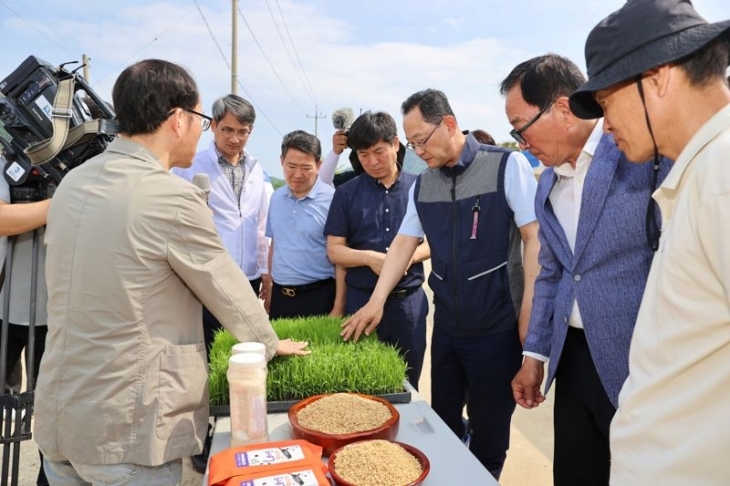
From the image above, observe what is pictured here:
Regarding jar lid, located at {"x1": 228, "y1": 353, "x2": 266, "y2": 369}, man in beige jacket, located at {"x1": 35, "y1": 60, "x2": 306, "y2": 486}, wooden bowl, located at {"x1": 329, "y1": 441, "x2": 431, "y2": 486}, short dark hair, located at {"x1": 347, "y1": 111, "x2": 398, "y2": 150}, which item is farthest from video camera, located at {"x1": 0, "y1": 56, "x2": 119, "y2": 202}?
wooden bowl, located at {"x1": 329, "y1": 441, "x2": 431, "y2": 486}

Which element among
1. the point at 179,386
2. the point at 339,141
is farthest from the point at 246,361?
the point at 339,141

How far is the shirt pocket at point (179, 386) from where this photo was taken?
140 centimetres

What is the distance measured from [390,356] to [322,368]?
0.86 ft

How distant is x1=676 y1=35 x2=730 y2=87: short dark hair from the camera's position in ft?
2.98

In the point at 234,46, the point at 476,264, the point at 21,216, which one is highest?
the point at 234,46

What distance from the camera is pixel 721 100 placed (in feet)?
2.96

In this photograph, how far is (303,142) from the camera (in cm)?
313

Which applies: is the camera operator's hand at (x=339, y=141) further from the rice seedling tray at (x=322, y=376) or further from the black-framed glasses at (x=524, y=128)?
the rice seedling tray at (x=322, y=376)

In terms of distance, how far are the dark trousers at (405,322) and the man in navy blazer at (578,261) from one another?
88 centimetres

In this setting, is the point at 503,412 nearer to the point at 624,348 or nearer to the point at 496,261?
the point at 496,261

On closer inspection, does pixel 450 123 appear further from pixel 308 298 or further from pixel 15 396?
pixel 15 396

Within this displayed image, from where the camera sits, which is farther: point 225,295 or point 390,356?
point 390,356

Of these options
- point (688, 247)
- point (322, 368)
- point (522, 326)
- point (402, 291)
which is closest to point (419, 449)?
point (322, 368)

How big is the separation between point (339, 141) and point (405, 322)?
1.47 metres
